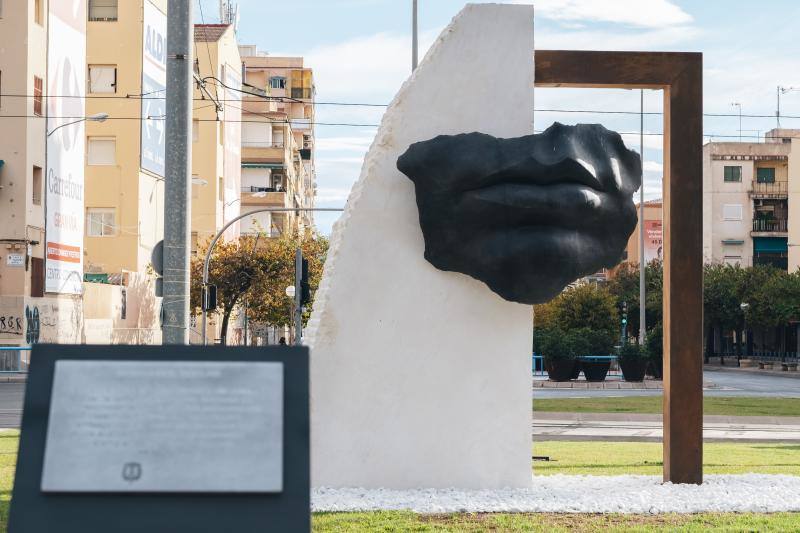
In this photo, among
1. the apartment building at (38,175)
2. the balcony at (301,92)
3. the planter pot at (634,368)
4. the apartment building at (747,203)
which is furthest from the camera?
the balcony at (301,92)

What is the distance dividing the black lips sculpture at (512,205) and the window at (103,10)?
43245 millimetres

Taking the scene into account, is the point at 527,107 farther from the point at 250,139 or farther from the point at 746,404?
the point at 250,139

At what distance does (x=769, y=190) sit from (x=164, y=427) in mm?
81081

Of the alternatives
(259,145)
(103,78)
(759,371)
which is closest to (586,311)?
(759,371)

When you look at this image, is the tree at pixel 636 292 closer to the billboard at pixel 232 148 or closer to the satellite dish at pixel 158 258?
the billboard at pixel 232 148

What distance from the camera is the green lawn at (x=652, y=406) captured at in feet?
81.5

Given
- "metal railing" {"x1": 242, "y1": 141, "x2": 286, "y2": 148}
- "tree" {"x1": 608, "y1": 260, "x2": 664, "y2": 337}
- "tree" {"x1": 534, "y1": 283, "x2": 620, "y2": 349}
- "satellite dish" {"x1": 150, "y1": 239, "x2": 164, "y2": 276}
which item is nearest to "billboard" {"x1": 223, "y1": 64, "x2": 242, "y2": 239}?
"metal railing" {"x1": 242, "y1": 141, "x2": 286, "y2": 148}

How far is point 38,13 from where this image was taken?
3847cm

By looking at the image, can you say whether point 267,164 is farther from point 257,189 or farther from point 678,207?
point 678,207

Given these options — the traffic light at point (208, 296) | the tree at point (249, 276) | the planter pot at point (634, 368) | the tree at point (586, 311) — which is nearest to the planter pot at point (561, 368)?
the planter pot at point (634, 368)

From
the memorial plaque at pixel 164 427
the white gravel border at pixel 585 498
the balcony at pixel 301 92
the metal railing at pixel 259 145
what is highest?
the balcony at pixel 301 92

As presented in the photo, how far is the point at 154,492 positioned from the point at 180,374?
21.4 inches

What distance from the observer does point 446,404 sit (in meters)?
10.5

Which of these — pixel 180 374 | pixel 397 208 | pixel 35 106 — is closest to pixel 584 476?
pixel 397 208
